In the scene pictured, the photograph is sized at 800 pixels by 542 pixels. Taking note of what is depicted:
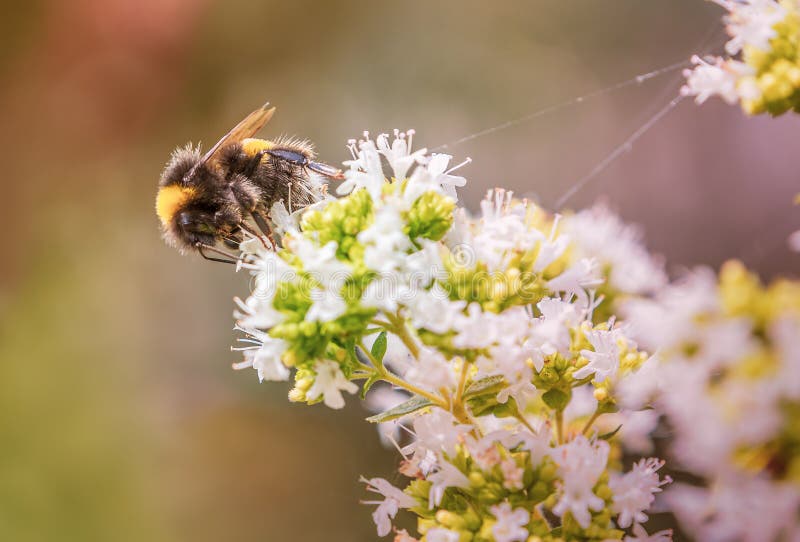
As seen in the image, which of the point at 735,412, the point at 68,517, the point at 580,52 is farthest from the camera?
the point at 580,52

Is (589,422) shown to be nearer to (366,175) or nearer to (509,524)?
(509,524)

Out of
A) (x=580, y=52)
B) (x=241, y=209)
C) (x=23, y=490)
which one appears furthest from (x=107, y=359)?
(x=580, y=52)

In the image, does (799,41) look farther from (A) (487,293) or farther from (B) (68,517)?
(B) (68,517)

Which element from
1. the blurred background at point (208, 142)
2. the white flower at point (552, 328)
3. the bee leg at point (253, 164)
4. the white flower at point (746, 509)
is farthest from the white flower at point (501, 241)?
the blurred background at point (208, 142)

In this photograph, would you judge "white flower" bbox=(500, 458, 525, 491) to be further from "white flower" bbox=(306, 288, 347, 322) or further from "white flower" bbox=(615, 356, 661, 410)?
"white flower" bbox=(306, 288, 347, 322)

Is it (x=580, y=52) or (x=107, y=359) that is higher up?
(x=580, y=52)

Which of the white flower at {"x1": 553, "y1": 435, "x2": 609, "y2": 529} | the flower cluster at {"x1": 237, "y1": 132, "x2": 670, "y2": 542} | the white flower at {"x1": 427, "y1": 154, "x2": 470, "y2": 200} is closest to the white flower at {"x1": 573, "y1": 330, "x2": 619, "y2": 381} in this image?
the flower cluster at {"x1": 237, "y1": 132, "x2": 670, "y2": 542}

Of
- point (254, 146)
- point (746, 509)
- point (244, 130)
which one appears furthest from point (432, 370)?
point (244, 130)
